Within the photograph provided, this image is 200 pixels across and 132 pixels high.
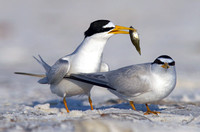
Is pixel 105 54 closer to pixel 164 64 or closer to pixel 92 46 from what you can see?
pixel 92 46

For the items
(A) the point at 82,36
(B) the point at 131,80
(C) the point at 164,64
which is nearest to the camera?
(C) the point at 164,64

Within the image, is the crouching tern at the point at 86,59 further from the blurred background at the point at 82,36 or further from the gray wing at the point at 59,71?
the blurred background at the point at 82,36

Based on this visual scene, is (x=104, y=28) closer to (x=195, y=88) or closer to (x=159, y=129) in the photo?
(x=159, y=129)

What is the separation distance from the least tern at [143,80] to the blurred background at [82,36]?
248 cm

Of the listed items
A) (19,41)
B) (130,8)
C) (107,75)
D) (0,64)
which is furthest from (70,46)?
(107,75)

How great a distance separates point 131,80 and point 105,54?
8.48m

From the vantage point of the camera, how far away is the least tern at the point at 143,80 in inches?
191

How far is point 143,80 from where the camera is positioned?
16.2 feet

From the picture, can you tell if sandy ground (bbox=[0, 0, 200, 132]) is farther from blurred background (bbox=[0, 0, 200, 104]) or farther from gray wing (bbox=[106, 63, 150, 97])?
gray wing (bbox=[106, 63, 150, 97])

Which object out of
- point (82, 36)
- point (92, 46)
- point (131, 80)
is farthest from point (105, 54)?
point (131, 80)

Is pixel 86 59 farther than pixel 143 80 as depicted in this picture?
Yes

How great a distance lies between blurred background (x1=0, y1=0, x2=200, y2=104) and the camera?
31.0 ft

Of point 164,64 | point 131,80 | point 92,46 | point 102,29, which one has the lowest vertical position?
point 131,80

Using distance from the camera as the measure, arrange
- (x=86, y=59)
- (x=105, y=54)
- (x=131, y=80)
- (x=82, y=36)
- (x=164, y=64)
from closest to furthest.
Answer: (x=164, y=64)
(x=131, y=80)
(x=86, y=59)
(x=105, y=54)
(x=82, y=36)
